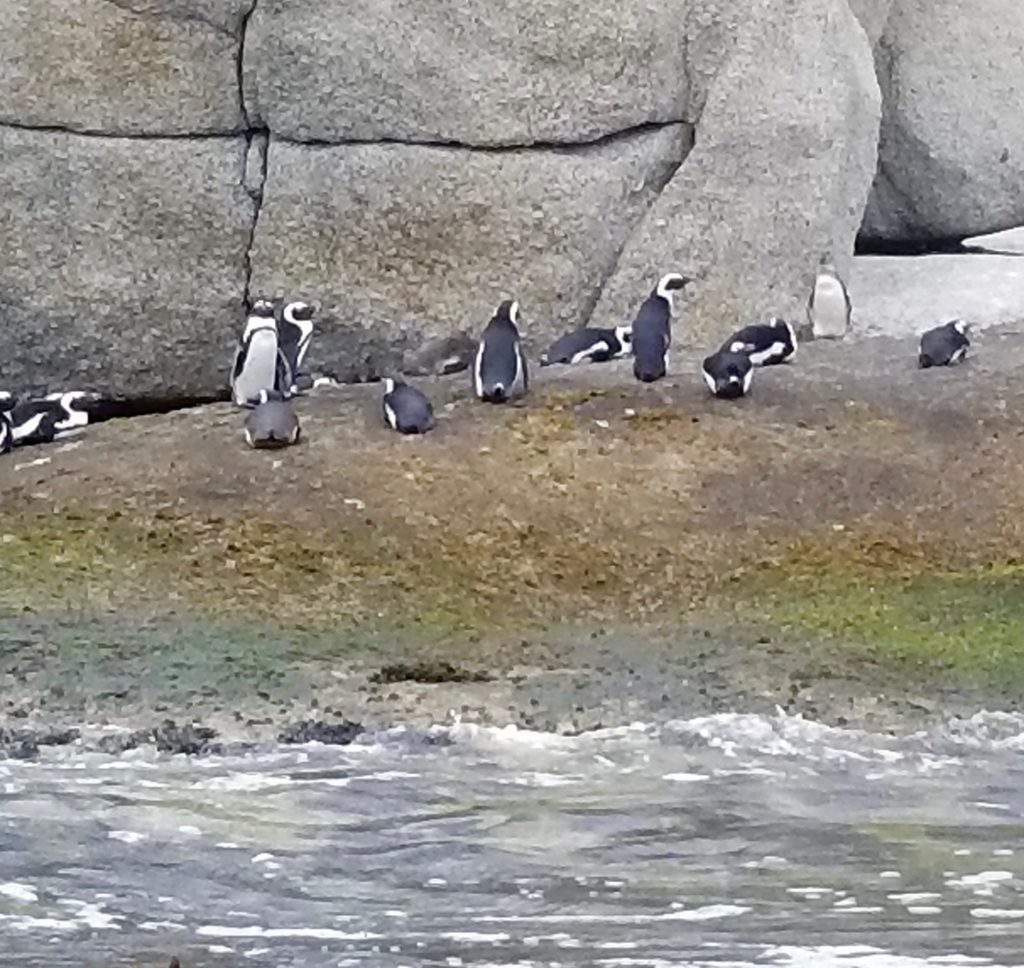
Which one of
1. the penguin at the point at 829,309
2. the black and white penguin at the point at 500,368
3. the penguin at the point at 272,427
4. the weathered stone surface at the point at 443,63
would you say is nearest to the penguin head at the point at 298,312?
the weathered stone surface at the point at 443,63

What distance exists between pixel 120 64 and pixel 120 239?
90 cm

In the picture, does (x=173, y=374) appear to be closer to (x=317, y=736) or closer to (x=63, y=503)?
(x=63, y=503)

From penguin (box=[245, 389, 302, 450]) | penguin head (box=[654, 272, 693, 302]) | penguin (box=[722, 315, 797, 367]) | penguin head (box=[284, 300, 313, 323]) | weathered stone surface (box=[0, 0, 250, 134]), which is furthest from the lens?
weathered stone surface (box=[0, 0, 250, 134])

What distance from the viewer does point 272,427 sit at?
809 centimetres

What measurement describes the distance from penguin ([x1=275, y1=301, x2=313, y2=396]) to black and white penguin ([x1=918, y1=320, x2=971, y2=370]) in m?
2.80

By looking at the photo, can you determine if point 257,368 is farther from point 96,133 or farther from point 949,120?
point 949,120

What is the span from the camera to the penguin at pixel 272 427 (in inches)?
319

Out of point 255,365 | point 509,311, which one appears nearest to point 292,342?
point 255,365

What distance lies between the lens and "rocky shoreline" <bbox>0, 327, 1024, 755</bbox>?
6.03 metres

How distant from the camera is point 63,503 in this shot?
765cm

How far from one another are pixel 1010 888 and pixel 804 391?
4543 mm

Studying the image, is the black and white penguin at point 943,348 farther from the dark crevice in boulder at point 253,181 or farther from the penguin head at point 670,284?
the dark crevice in boulder at point 253,181

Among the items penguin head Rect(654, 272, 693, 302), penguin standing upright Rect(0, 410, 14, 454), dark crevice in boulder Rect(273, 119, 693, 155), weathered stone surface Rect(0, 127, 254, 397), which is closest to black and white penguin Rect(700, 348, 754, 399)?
penguin head Rect(654, 272, 693, 302)

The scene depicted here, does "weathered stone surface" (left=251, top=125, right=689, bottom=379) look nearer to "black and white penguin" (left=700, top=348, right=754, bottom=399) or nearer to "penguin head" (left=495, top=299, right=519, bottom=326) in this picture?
"penguin head" (left=495, top=299, right=519, bottom=326)
